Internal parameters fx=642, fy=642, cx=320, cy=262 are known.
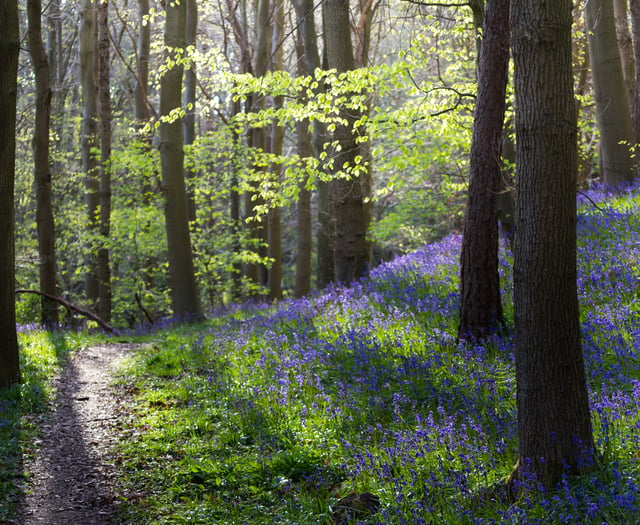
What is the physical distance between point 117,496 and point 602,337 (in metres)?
4.85

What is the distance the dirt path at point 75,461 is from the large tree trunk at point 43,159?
5884mm

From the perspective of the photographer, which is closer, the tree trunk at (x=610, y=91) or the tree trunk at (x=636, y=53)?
the tree trunk at (x=610, y=91)

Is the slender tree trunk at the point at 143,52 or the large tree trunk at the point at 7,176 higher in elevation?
the slender tree trunk at the point at 143,52

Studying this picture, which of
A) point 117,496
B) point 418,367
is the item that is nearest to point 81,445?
point 117,496

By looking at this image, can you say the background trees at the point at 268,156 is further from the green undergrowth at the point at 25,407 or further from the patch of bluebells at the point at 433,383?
the green undergrowth at the point at 25,407

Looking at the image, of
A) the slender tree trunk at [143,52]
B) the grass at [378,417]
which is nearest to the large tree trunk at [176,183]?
the slender tree trunk at [143,52]

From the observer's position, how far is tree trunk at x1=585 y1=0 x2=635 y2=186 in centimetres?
1216

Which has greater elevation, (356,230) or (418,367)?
(356,230)

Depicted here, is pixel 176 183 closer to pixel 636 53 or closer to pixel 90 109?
pixel 90 109

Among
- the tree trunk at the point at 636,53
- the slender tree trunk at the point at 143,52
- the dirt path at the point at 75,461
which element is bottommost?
the dirt path at the point at 75,461

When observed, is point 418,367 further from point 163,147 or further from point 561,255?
point 163,147

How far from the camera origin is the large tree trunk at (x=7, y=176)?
809 cm

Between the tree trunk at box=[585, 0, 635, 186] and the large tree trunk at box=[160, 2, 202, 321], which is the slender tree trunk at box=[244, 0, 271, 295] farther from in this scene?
the tree trunk at box=[585, 0, 635, 186]

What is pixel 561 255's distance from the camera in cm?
411
